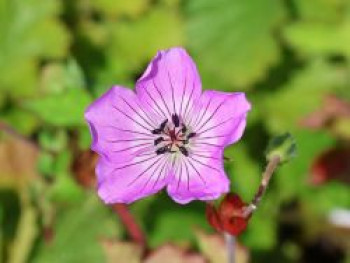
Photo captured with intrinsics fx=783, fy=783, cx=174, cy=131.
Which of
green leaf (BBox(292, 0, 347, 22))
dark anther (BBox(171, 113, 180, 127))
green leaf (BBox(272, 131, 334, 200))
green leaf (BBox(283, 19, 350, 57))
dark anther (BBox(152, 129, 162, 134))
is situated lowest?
green leaf (BBox(272, 131, 334, 200))

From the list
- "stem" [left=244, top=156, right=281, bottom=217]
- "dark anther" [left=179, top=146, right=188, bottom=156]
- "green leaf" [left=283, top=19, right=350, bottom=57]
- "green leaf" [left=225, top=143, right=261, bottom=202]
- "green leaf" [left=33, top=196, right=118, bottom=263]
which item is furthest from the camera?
"green leaf" [left=283, top=19, right=350, bottom=57]

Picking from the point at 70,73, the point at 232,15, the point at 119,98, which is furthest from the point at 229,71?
the point at 119,98

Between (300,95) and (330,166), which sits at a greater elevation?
(300,95)

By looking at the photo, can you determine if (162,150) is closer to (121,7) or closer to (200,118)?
(200,118)

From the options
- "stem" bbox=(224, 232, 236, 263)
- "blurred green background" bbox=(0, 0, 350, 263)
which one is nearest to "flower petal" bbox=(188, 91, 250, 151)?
"stem" bbox=(224, 232, 236, 263)

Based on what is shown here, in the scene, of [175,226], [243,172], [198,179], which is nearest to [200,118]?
[198,179]

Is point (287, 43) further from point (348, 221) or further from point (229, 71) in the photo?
point (348, 221)

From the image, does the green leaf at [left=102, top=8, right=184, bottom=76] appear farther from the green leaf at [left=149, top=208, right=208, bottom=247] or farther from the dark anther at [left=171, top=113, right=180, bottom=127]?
the dark anther at [left=171, top=113, right=180, bottom=127]
